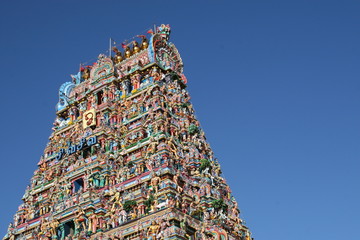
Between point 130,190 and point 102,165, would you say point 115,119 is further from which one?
point 130,190

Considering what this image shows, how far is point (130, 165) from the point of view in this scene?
155 feet

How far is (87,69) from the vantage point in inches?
2488

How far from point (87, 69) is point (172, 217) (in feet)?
95.3

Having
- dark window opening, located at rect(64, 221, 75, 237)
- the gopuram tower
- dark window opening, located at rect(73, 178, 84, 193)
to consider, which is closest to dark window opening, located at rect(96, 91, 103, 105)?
the gopuram tower

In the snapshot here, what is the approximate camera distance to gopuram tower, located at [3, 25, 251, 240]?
140 ft

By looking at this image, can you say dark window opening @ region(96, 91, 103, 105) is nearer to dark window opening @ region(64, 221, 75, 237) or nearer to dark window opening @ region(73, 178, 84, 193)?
dark window opening @ region(73, 178, 84, 193)

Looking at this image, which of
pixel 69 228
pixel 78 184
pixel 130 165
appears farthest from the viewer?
pixel 78 184

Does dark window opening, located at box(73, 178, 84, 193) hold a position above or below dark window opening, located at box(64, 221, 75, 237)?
above

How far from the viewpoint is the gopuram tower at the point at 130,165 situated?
4259cm

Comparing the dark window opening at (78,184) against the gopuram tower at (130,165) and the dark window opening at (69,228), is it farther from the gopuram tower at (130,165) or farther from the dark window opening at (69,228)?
the dark window opening at (69,228)

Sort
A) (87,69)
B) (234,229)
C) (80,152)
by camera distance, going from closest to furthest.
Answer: (234,229) < (80,152) < (87,69)

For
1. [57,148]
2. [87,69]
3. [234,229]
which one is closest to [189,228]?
[234,229]

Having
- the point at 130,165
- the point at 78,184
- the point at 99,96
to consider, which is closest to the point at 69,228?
the point at 78,184

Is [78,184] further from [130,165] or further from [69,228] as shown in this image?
[130,165]
